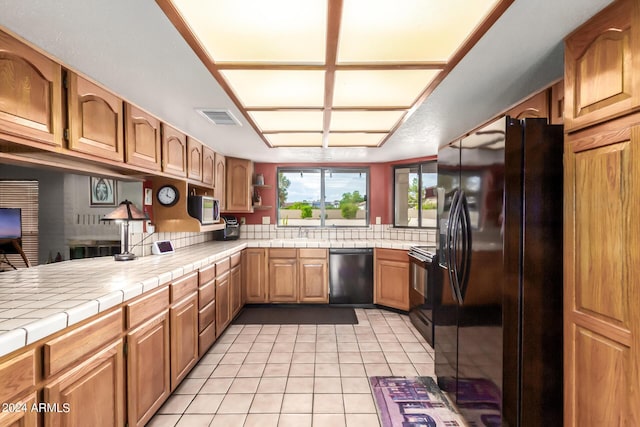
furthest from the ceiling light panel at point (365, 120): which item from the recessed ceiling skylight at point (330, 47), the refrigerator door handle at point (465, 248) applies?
the refrigerator door handle at point (465, 248)

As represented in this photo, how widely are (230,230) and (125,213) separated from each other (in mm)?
2085

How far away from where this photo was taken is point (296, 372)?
2514 millimetres

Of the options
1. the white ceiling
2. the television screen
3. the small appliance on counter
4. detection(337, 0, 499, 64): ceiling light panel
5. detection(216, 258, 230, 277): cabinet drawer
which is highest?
the white ceiling

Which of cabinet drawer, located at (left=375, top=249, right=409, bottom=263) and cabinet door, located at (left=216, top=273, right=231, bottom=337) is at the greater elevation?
cabinet drawer, located at (left=375, top=249, right=409, bottom=263)

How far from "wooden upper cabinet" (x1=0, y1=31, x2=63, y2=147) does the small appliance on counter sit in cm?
288

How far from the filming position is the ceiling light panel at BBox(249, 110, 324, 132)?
2337 mm

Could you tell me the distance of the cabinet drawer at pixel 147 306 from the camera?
1647mm

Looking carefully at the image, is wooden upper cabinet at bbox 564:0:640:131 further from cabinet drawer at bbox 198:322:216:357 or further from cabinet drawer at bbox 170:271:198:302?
cabinet drawer at bbox 198:322:216:357

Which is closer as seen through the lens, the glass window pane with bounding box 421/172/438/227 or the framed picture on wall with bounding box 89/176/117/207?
the framed picture on wall with bounding box 89/176/117/207

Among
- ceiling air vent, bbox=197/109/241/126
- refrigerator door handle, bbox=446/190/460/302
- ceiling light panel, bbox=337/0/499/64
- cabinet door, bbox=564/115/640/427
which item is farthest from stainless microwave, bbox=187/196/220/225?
cabinet door, bbox=564/115/640/427

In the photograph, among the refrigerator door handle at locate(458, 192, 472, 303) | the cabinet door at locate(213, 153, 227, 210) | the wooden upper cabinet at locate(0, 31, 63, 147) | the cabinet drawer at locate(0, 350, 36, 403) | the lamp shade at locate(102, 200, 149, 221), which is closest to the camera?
the cabinet drawer at locate(0, 350, 36, 403)

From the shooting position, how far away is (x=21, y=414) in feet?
3.45

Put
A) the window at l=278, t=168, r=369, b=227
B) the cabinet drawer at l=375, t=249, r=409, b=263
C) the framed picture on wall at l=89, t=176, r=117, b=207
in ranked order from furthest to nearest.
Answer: the window at l=278, t=168, r=369, b=227
the cabinet drawer at l=375, t=249, r=409, b=263
the framed picture on wall at l=89, t=176, r=117, b=207

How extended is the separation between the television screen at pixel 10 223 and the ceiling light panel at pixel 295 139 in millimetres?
1863
